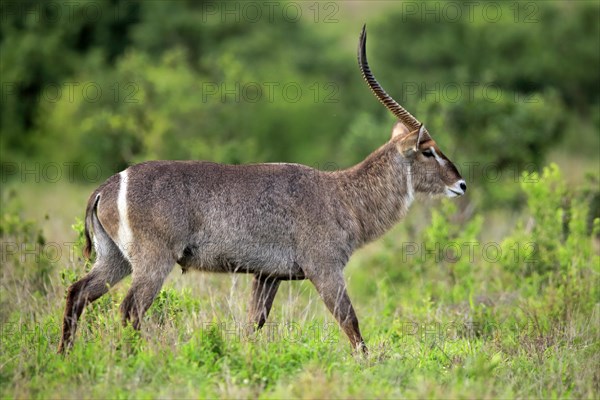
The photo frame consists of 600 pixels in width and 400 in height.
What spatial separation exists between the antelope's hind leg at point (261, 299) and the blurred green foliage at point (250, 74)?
8.85 metres

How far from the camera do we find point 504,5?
26078 mm

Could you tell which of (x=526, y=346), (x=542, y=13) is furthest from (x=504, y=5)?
(x=526, y=346)

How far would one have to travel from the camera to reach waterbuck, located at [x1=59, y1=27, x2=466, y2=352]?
665cm

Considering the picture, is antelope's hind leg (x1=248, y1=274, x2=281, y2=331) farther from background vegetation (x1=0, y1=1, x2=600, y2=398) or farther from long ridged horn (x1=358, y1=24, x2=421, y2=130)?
long ridged horn (x1=358, y1=24, x2=421, y2=130)

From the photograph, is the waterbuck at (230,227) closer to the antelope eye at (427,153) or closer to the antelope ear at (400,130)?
the antelope eye at (427,153)

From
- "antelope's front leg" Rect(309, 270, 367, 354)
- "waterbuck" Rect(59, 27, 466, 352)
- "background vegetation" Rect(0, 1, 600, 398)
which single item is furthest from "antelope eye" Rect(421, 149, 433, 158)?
"antelope's front leg" Rect(309, 270, 367, 354)

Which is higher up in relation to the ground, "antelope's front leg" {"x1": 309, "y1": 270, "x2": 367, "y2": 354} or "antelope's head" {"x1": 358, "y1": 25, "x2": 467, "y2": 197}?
"antelope's head" {"x1": 358, "y1": 25, "x2": 467, "y2": 197}

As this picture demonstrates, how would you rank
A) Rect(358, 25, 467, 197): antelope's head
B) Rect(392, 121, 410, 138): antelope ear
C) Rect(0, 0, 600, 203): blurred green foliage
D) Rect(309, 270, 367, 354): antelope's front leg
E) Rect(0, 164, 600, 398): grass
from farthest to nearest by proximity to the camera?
1. Rect(0, 0, 600, 203): blurred green foliage
2. Rect(392, 121, 410, 138): antelope ear
3. Rect(358, 25, 467, 197): antelope's head
4. Rect(309, 270, 367, 354): antelope's front leg
5. Rect(0, 164, 600, 398): grass

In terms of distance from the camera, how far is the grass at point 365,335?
19.2ft

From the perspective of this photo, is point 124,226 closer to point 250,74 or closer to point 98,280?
point 98,280

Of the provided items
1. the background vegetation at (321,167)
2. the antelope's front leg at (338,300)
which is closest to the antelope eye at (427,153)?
the background vegetation at (321,167)

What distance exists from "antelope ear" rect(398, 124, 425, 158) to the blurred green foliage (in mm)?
8312

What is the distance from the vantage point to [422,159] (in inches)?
308

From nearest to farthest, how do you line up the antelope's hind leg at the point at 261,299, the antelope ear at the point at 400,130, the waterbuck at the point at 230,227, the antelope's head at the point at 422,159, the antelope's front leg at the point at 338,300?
the waterbuck at the point at 230,227
the antelope's front leg at the point at 338,300
the antelope's hind leg at the point at 261,299
the antelope's head at the point at 422,159
the antelope ear at the point at 400,130
